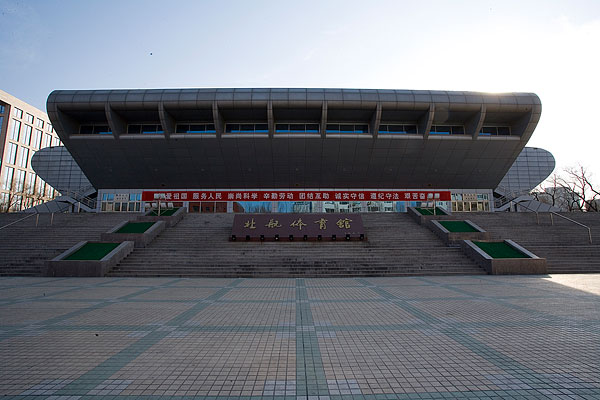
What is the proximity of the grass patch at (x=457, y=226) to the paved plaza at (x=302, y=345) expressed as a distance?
9.38 metres

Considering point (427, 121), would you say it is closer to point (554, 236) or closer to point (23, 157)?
point (554, 236)

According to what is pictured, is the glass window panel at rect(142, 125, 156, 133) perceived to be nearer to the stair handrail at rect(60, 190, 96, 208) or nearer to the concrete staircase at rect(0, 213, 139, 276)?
the concrete staircase at rect(0, 213, 139, 276)

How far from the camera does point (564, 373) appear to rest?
4016mm

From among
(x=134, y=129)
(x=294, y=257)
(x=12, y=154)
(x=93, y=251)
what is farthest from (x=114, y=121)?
(x=12, y=154)

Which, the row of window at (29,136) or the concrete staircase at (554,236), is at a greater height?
the row of window at (29,136)

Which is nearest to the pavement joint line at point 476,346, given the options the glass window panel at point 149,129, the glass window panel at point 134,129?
the glass window panel at point 149,129

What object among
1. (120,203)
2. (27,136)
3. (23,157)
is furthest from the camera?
(27,136)

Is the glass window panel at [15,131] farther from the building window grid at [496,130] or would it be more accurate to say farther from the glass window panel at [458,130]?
the building window grid at [496,130]

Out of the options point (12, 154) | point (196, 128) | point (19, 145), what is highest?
point (19, 145)

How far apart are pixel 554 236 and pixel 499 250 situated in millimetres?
6599

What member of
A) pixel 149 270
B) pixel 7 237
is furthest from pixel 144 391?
pixel 7 237

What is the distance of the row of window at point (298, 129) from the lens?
2986cm

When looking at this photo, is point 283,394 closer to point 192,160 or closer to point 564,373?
point 564,373

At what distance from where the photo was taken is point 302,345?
5.13m
